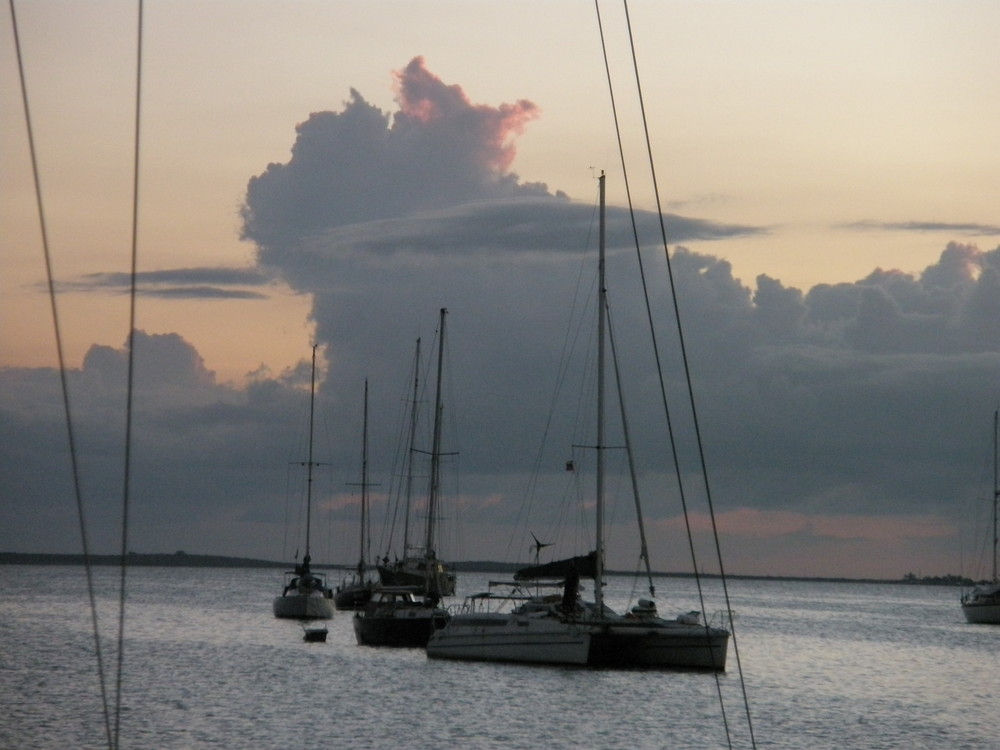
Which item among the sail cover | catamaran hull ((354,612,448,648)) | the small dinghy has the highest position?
the sail cover

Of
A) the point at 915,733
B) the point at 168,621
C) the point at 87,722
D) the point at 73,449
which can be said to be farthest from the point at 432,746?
the point at 168,621

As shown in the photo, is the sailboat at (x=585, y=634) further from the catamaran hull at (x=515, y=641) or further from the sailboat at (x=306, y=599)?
the sailboat at (x=306, y=599)

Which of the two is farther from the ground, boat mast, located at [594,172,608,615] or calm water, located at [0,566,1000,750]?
boat mast, located at [594,172,608,615]

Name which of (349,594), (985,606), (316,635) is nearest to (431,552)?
(316,635)

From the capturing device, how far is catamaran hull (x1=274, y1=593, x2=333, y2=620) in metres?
105

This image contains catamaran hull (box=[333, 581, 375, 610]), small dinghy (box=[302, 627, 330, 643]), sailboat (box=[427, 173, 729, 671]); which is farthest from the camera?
catamaran hull (box=[333, 581, 375, 610])

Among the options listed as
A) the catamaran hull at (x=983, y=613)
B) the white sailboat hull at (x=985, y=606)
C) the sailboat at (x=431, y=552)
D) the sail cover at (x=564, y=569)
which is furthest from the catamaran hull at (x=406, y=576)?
the catamaran hull at (x=983, y=613)

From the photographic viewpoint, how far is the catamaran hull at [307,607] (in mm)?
105250

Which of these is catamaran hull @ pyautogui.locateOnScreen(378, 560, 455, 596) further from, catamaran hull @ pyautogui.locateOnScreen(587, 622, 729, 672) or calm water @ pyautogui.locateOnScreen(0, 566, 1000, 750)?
catamaran hull @ pyautogui.locateOnScreen(587, 622, 729, 672)

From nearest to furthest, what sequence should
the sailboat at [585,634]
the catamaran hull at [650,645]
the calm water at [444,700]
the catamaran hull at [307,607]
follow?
the calm water at [444,700]
the sailboat at [585,634]
the catamaran hull at [650,645]
the catamaran hull at [307,607]

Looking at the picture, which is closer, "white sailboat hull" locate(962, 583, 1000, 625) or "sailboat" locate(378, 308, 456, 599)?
"sailboat" locate(378, 308, 456, 599)

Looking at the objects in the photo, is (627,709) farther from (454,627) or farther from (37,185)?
(37,185)

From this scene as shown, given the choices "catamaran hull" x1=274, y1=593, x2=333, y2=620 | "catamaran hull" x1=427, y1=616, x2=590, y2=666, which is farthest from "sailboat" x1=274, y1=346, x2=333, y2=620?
"catamaran hull" x1=427, y1=616, x2=590, y2=666

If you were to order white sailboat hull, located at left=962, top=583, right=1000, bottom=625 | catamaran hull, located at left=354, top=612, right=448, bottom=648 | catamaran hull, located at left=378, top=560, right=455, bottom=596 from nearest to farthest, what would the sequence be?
catamaran hull, located at left=354, top=612, right=448, bottom=648, catamaran hull, located at left=378, top=560, right=455, bottom=596, white sailboat hull, located at left=962, top=583, right=1000, bottom=625
